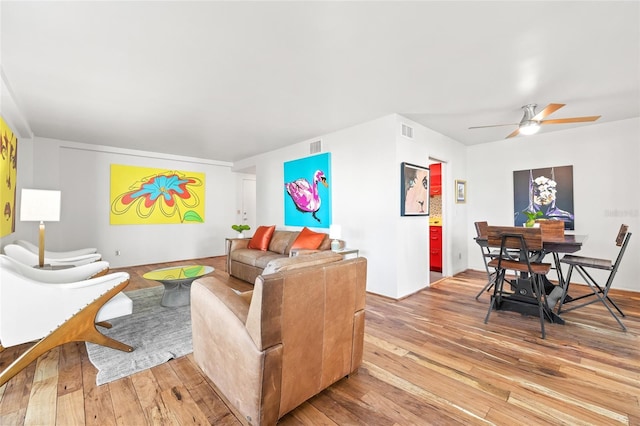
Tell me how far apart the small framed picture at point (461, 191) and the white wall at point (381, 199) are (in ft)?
2.20

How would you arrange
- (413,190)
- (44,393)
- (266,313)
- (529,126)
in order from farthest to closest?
1. (413,190)
2. (529,126)
3. (44,393)
4. (266,313)

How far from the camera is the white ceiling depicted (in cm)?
178

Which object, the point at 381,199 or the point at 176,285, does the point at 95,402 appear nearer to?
the point at 176,285

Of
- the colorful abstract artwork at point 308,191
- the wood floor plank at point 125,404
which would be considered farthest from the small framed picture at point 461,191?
the wood floor plank at point 125,404

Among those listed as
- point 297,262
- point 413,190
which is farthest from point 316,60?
point 413,190

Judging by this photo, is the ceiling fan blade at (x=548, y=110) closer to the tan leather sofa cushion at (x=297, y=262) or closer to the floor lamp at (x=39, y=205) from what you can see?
the tan leather sofa cushion at (x=297, y=262)

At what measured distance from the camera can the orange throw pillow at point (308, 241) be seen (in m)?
3.97

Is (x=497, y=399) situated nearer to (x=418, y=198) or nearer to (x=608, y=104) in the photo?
(x=418, y=198)

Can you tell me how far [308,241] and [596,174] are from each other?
4588 mm

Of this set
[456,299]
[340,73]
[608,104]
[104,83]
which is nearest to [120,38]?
[104,83]

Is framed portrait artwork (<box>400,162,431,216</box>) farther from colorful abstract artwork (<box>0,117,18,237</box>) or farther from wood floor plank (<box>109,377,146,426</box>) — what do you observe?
colorful abstract artwork (<box>0,117,18,237</box>)

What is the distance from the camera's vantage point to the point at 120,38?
2.03 meters

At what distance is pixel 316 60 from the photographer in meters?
2.33

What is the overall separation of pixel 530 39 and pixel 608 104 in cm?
237
